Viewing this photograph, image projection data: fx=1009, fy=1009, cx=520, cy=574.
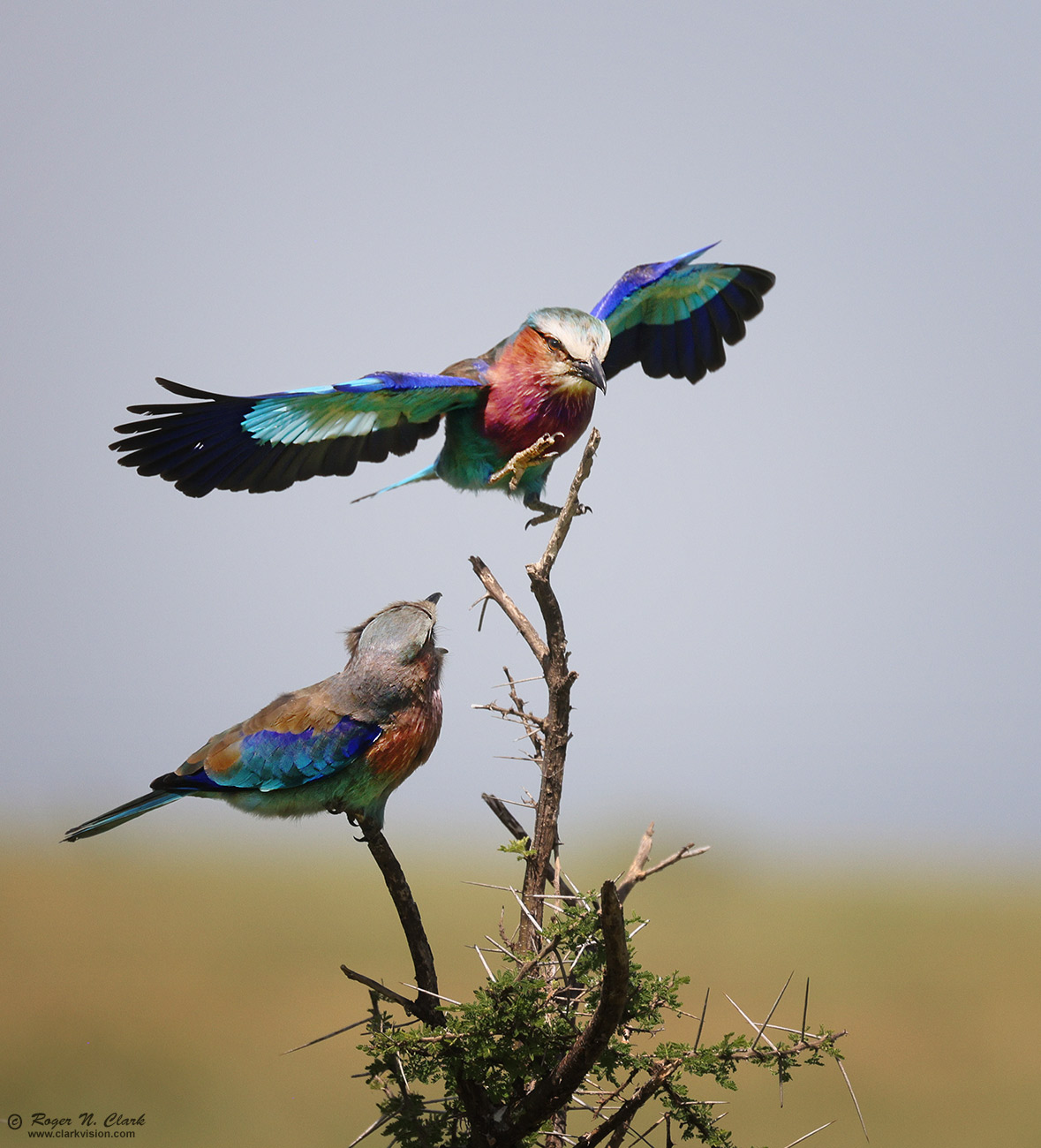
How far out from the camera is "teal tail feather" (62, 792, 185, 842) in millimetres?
2969

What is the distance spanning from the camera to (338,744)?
10.2 ft

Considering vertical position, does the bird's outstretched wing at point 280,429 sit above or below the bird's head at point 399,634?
above

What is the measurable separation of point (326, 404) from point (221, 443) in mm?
370

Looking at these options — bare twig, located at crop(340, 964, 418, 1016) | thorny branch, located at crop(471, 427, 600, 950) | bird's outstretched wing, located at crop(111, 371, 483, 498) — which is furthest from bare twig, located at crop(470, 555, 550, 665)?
bare twig, located at crop(340, 964, 418, 1016)

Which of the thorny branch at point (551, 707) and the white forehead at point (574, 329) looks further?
the white forehead at point (574, 329)

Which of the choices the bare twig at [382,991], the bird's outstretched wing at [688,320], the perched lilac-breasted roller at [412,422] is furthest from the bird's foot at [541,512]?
the bare twig at [382,991]

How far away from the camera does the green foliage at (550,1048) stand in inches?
102

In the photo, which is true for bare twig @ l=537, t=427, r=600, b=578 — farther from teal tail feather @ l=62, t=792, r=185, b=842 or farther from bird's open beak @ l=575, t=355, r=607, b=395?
teal tail feather @ l=62, t=792, r=185, b=842

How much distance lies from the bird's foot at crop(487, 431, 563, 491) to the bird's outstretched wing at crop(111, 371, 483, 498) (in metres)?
0.27

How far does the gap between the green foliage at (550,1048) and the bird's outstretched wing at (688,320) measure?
8.30ft

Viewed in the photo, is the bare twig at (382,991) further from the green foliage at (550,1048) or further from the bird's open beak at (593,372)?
the bird's open beak at (593,372)

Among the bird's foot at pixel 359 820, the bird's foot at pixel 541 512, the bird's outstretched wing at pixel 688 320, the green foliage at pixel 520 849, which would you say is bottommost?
the green foliage at pixel 520 849

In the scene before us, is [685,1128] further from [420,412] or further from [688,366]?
[688,366]

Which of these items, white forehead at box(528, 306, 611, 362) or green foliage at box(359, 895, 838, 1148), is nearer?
green foliage at box(359, 895, 838, 1148)
